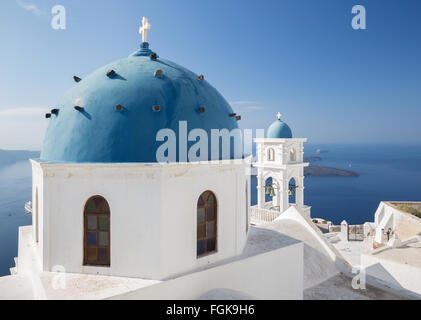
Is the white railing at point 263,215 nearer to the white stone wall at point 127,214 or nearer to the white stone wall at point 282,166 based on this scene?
the white stone wall at point 282,166

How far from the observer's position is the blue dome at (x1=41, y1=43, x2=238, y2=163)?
5152mm

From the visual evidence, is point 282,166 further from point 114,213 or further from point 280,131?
point 114,213

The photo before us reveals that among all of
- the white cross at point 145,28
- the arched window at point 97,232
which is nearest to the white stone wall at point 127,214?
the arched window at point 97,232

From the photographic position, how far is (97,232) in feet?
17.3

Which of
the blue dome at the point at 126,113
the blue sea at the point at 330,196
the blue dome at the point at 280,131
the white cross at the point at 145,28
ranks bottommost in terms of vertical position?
the blue sea at the point at 330,196

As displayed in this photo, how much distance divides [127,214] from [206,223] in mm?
1614

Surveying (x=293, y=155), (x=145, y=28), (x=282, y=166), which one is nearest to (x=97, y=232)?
(x=145, y=28)

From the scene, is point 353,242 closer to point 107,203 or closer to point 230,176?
point 230,176

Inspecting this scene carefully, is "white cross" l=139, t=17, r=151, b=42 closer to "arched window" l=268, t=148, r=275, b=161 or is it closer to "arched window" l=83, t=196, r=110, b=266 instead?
"arched window" l=83, t=196, r=110, b=266

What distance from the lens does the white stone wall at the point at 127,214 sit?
5086 millimetres

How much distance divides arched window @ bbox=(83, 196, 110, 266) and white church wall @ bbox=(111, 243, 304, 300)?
3.30 ft

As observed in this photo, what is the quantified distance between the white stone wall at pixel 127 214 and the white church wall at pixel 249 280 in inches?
10.3

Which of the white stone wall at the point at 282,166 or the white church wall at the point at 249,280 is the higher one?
the white stone wall at the point at 282,166

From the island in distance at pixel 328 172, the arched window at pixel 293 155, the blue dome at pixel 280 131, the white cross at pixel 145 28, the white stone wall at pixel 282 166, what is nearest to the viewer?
the white cross at pixel 145 28
